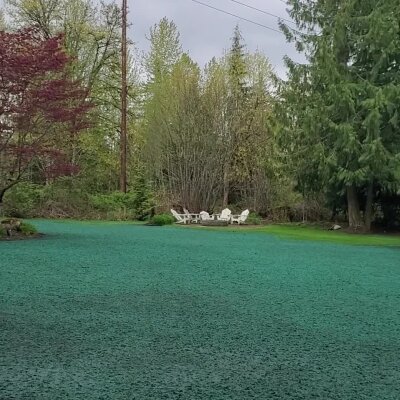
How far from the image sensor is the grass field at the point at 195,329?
107 inches

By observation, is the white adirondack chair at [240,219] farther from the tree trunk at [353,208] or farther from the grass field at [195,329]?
the grass field at [195,329]

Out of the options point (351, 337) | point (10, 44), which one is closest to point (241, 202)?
point (10, 44)

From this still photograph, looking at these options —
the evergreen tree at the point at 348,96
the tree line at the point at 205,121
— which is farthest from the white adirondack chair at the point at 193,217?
the evergreen tree at the point at 348,96

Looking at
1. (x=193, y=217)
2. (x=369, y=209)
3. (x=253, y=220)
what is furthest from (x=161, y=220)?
(x=369, y=209)

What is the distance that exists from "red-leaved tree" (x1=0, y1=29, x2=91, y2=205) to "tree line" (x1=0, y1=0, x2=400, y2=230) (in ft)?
0.11

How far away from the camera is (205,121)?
19.4 metres

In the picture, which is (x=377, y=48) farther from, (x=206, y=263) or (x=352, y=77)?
(x=206, y=263)

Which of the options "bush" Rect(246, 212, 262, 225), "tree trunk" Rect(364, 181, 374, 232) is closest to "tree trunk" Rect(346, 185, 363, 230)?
"tree trunk" Rect(364, 181, 374, 232)

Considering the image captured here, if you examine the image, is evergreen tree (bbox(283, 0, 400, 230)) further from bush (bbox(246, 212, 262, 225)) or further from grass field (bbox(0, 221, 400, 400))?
grass field (bbox(0, 221, 400, 400))

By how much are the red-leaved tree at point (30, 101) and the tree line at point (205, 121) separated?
0.11ft

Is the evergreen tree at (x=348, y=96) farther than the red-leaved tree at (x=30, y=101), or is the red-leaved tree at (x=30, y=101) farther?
the evergreen tree at (x=348, y=96)

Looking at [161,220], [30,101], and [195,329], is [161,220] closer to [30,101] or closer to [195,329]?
[30,101]

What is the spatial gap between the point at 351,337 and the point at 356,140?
1198 centimetres

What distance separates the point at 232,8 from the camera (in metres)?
17.5
